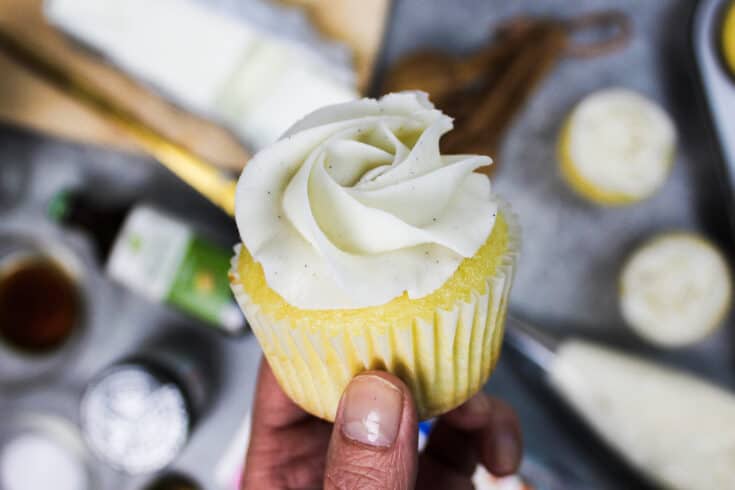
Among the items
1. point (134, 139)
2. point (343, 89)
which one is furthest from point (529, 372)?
point (134, 139)

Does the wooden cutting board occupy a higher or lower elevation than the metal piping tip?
higher

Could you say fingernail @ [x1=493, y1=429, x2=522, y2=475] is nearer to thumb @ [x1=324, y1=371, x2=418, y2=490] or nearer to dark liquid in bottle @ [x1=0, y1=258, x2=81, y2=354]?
thumb @ [x1=324, y1=371, x2=418, y2=490]

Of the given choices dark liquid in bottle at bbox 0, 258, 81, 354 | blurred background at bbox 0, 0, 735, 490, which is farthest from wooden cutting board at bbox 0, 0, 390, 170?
dark liquid in bottle at bbox 0, 258, 81, 354

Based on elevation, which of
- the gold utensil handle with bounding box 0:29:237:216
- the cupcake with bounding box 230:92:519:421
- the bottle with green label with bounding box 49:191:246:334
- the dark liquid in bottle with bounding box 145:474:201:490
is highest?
the cupcake with bounding box 230:92:519:421

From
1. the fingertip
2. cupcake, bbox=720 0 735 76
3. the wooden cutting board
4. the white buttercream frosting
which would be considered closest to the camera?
the white buttercream frosting

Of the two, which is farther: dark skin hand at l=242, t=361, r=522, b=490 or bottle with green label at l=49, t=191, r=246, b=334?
bottle with green label at l=49, t=191, r=246, b=334

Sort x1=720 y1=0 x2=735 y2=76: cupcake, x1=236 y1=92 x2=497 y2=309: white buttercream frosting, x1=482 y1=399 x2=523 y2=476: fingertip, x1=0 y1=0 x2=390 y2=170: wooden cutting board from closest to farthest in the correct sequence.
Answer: x1=236 y1=92 x2=497 y2=309: white buttercream frosting < x1=482 y1=399 x2=523 y2=476: fingertip < x1=720 y1=0 x2=735 y2=76: cupcake < x1=0 y1=0 x2=390 y2=170: wooden cutting board

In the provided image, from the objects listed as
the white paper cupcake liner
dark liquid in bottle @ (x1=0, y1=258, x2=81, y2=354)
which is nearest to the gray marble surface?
the white paper cupcake liner
